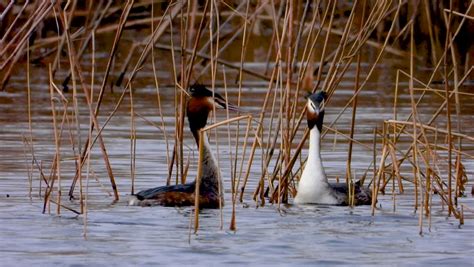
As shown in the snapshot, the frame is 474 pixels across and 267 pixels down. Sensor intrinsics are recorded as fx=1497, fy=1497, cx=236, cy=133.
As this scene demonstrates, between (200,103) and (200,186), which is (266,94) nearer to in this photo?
(200,103)

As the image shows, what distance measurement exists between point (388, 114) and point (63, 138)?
344 centimetres

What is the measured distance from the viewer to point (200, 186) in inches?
348

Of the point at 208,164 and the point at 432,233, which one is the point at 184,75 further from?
the point at 432,233

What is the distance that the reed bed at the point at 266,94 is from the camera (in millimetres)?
8289

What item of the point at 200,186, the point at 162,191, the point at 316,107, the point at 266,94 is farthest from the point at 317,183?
the point at 266,94

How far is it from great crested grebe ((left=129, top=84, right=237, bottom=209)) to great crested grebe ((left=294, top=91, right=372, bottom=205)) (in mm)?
497

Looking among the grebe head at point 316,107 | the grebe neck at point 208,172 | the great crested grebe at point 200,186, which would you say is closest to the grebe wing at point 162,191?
the great crested grebe at point 200,186

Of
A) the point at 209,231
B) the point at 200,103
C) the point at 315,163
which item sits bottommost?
the point at 209,231

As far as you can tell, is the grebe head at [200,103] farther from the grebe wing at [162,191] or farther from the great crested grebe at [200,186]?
the grebe wing at [162,191]

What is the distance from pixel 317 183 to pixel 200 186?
27.2 inches

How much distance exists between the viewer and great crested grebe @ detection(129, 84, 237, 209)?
855 cm

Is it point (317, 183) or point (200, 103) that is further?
point (200, 103)

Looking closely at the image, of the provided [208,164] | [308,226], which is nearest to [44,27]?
[208,164]

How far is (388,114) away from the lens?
14578mm
